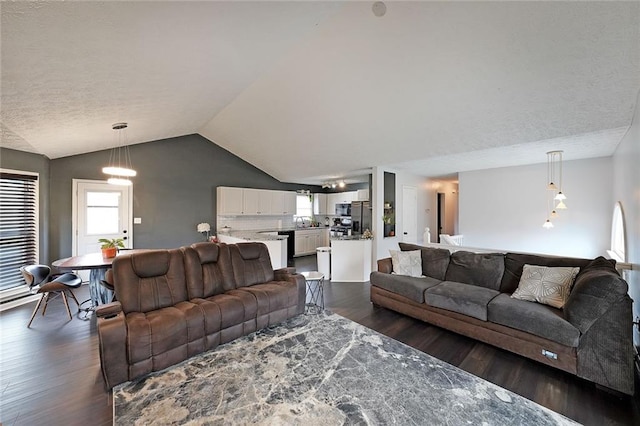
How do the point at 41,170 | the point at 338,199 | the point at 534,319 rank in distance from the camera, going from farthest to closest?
the point at 338,199 → the point at 41,170 → the point at 534,319

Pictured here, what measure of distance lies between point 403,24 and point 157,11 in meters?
2.10

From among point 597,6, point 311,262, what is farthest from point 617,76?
point 311,262

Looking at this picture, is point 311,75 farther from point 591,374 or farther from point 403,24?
point 591,374

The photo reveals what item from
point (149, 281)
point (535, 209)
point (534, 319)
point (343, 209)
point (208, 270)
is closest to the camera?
point (534, 319)

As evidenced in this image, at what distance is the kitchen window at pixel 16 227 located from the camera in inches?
152


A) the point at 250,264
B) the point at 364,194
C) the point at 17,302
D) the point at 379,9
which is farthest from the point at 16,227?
the point at 364,194

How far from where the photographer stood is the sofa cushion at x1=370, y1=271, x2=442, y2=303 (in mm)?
3377

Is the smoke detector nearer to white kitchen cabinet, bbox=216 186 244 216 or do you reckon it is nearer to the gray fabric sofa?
the gray fabric sofa

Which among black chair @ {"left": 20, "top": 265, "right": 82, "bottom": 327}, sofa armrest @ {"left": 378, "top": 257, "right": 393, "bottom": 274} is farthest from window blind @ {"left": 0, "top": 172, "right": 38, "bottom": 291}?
sofa armrest @ {"left": 378, "top": 257, "right": 393, "bottom": 274}

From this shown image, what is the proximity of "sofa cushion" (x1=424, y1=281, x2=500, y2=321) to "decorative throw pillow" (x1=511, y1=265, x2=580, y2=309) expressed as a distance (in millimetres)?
297

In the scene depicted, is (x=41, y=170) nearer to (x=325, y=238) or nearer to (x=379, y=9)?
(x=379, y=9)

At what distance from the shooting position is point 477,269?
352cm

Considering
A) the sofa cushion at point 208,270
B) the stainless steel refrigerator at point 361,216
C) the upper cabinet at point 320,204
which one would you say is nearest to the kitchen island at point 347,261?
the stainless steel refrigerator at point 361,216

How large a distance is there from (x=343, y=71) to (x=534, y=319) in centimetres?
342
